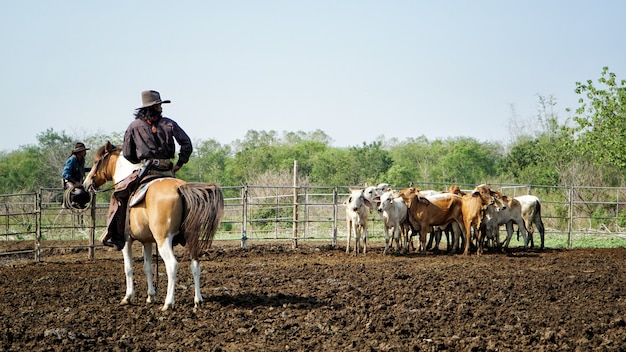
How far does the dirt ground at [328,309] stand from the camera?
665cm

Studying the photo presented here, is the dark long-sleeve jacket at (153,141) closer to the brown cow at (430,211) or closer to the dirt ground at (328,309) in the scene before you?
the dirt ground at (328,309)

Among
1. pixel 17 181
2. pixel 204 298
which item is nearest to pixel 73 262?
pixel 204 298

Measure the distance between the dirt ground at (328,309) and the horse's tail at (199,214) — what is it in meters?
0.76

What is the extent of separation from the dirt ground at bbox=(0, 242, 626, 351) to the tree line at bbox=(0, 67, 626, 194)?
43.0 feet

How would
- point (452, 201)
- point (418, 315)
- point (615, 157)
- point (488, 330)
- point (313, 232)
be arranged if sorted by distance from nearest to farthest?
point (488, 330)
point (418, 315)
point (452, 201)
point (615, 157)
point (313, 232)

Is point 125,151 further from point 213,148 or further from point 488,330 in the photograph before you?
point 213,148

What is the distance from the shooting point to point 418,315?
7.90m

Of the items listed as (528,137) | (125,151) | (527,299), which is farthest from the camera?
(528,137)

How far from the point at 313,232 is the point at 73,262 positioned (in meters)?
12.2

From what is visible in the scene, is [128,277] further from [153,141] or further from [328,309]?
[328,309]

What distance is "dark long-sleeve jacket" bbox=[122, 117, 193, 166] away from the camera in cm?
850

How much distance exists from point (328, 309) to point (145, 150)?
2838 millimetres

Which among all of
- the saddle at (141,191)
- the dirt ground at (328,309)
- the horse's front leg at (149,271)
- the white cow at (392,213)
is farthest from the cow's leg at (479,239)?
the saddle at (141,191)

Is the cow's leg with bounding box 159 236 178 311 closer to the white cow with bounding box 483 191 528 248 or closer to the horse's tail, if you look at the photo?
the horse's tail
